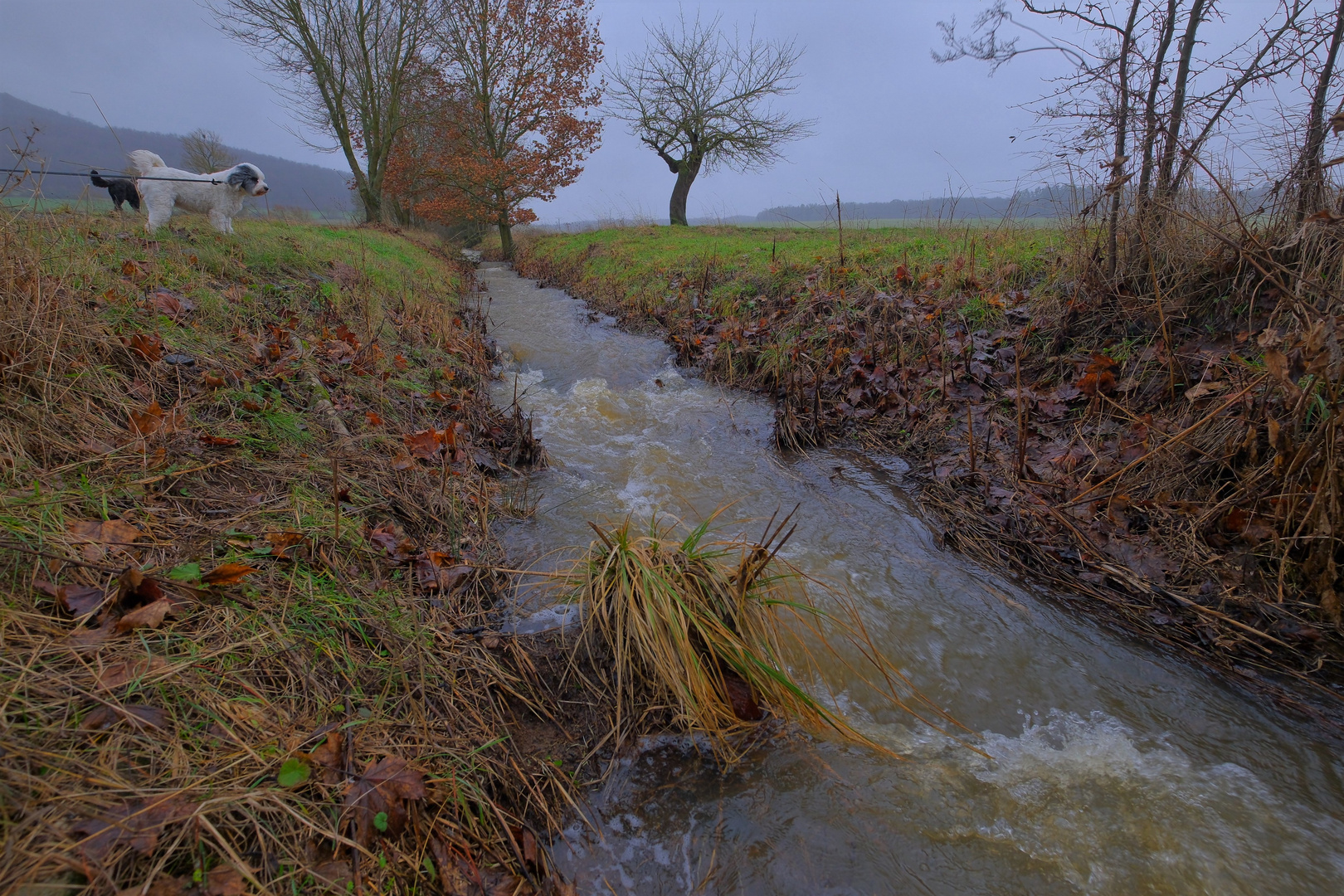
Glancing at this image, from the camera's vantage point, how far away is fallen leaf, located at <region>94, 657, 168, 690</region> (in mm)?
1378

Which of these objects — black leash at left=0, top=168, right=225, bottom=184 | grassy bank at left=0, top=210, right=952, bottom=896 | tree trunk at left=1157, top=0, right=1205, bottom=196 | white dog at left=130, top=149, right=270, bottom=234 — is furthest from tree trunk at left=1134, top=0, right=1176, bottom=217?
white dog at left=130, top=149, right=270, bottom=234

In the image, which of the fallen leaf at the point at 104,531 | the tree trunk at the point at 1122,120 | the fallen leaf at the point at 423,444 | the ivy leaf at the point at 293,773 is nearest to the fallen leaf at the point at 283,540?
the fallen leaf at the point at 104,531

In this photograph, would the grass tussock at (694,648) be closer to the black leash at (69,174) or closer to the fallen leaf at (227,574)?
the fallen leaf at (227,574)

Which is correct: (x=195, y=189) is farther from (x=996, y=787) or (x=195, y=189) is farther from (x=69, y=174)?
(x=996, y=787)

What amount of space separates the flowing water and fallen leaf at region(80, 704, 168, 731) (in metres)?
1.10

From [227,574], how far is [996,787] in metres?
2.66

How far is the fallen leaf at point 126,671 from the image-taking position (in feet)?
4.52

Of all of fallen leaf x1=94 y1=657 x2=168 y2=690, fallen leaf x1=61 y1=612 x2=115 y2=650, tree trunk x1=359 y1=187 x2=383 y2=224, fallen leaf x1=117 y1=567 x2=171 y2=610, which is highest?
tree trunk x1=359 y1=187 x2=383 y2=224

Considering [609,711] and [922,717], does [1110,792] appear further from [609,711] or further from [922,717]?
[609,711]

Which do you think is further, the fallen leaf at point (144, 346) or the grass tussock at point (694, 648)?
the fallen leaf at point (144, 346)

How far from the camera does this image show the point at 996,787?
2006 mm

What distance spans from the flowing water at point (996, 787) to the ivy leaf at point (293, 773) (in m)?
0.76

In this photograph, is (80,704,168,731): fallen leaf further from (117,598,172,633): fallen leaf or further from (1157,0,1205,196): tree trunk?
(1157,0,1205,196): tree trunk

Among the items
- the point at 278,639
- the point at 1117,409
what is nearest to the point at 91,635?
the point at 278,639
